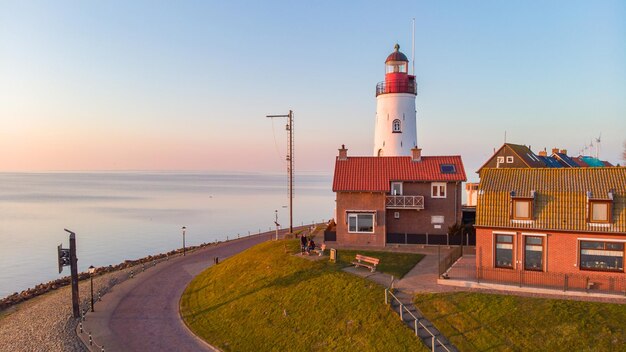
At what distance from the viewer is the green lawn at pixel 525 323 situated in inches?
800

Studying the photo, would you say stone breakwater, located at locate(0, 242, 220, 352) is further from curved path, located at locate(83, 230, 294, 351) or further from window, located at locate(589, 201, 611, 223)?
window, located at locate(589, 201, 611, 223)

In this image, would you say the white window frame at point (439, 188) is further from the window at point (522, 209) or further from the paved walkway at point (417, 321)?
the paved walkway at point (417, 321)

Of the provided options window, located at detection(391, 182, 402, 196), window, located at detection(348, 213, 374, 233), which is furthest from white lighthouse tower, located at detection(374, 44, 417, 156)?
window, located at detection(348, 213, 374, 233)

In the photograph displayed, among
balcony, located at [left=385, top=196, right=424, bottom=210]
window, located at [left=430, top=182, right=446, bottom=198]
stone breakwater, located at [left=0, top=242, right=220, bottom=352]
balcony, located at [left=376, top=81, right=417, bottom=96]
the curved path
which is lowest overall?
stone breakwater, located at [left=0, top=242, right=220, bottom=352]

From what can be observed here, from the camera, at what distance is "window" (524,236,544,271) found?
87.6 feet

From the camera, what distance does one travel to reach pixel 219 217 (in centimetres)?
11012

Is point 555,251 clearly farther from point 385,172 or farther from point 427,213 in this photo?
point 385,172

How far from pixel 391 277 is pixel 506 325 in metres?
8.37

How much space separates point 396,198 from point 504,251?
1265 cm

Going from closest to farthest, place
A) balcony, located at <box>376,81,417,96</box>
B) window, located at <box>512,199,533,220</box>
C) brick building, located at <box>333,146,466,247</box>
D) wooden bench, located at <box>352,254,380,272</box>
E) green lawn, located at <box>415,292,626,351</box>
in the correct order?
green lawn, located at <box>415,292,626,351</box> → window, located at <box>512,199,533,220</box> → wooden bench, located at <box>352,254,380,272</box> → brick building, located at <box>333,146,466,247</box> → balcony, located at <box>376,81,417,96</box>

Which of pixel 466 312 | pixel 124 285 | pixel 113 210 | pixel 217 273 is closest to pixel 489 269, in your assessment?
pixel 466 312

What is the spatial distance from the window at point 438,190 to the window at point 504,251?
12182 millimetres

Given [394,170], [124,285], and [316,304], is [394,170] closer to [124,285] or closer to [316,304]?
[316,304]

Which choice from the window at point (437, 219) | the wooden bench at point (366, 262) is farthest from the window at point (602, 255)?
the window at point (437, 219)
